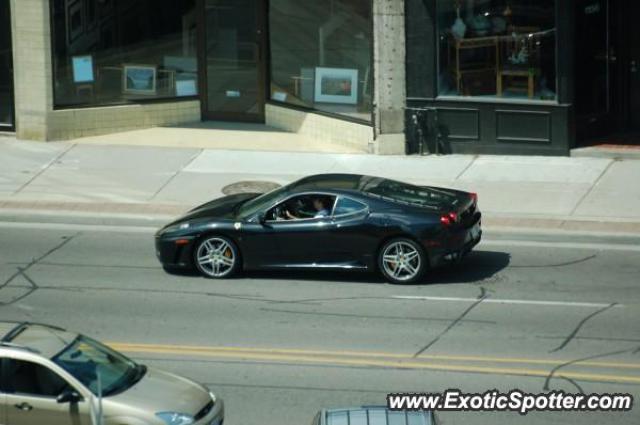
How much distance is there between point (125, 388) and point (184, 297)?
17.0ft

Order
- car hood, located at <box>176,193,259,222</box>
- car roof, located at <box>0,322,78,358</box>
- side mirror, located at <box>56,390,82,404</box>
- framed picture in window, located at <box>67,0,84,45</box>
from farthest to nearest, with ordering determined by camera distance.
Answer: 1. framed picture in window, located at <box>67,0,84,45</box>
2. car hood, located at <box>176,193,259,222</box>
3. car roof, located at <box>0,322,78,358</box>
4. side mirror, located at <box>56,390,82,404</box>

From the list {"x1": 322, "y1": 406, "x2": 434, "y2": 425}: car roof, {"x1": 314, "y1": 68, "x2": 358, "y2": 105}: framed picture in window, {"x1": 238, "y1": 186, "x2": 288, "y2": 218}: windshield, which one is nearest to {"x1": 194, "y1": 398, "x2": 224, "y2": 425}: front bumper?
{"x1": 322, "y1": 406, "x2": 434, "y2": 425}: car roof

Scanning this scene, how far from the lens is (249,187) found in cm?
2091

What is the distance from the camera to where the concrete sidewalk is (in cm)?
1938

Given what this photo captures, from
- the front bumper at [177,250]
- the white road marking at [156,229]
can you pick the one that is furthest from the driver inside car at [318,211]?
the white road marking at [156,229]

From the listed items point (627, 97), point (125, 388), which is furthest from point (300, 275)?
point (627, 97)

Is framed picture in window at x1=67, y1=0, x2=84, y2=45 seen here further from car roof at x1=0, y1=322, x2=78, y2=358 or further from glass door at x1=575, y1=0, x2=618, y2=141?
car roof at x1=0, y1=322, x2=78, y2=358

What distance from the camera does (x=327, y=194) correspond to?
16109mm

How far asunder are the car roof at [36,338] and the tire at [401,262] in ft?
19.0

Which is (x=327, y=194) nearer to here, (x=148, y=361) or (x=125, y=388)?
(x=148, y=361)

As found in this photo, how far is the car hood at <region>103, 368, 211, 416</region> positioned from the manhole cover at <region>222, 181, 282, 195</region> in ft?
32.7

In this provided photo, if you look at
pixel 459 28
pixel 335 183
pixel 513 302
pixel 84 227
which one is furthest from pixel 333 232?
pixel 459 28

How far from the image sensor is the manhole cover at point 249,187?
67.8 feet

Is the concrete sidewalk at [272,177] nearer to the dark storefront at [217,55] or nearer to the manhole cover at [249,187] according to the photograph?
the manhole cover at [249,187]
